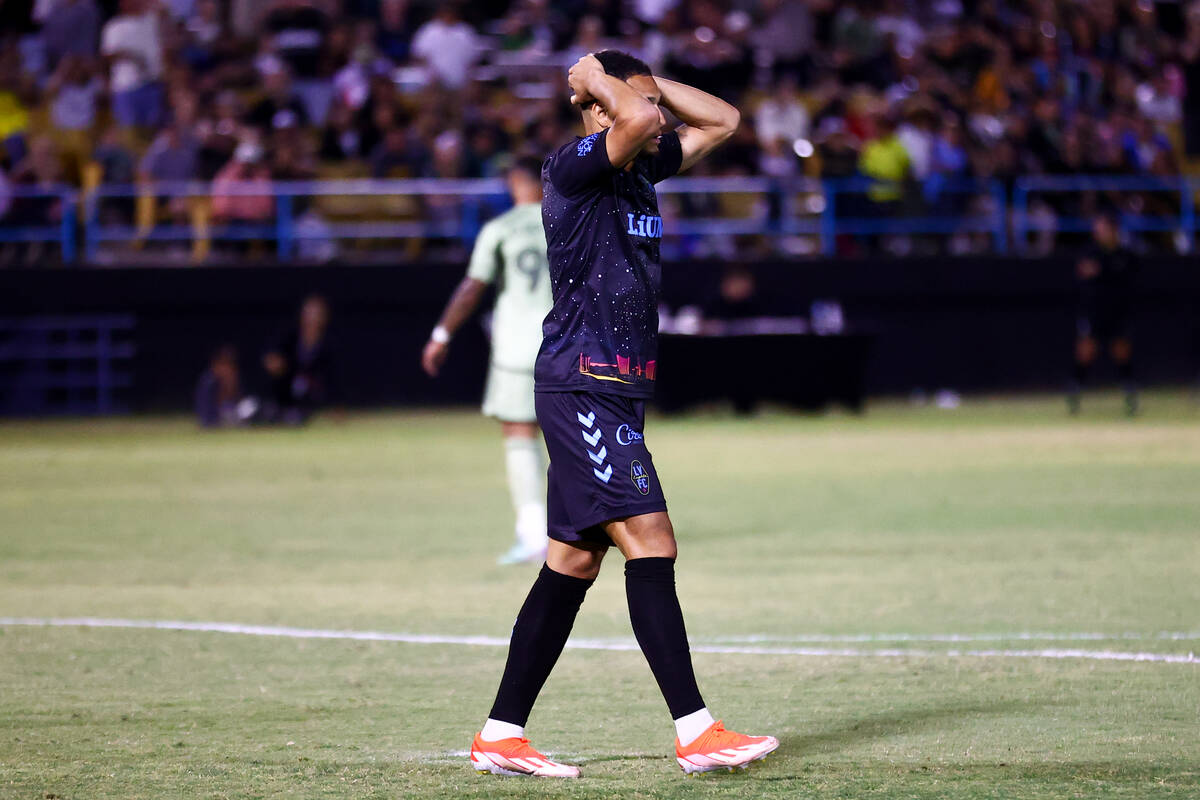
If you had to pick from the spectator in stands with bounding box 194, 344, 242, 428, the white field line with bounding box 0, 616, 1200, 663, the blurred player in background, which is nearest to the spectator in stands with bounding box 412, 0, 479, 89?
the spectator in stands with bounding box 194, 344, 242, 428

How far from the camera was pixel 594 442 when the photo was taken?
17.9ft

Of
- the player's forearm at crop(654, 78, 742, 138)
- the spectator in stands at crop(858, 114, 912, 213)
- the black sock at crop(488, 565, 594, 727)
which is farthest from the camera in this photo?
the spectator in stands at crop(858, 114, 912, 213)

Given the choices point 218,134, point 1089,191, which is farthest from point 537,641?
point 1089,191

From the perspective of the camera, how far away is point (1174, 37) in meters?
31.4

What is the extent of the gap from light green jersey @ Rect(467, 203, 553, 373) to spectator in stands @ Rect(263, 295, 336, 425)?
1217 cm

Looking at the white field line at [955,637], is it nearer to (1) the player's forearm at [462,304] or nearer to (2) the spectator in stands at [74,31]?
(1) the player's forearm at [462,304]

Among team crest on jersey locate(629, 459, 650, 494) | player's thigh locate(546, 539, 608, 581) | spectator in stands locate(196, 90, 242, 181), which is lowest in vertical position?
player's thigh locate(546, 539, 608, 581)

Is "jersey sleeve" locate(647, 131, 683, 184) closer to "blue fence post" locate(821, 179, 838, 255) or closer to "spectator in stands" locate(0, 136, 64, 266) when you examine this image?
"spectator in stands" locate(0, 136, 64, 266)

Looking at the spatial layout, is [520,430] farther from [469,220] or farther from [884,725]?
[469,220]

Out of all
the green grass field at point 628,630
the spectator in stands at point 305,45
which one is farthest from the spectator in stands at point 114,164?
the green grass field at point 628,630

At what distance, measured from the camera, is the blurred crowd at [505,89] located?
934 inches

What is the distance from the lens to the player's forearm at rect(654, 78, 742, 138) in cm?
576

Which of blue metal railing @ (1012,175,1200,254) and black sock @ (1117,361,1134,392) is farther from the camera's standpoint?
blue metal railing @ (1012,175,1200,254)

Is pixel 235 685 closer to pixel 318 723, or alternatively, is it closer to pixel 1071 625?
pixel 318 723
